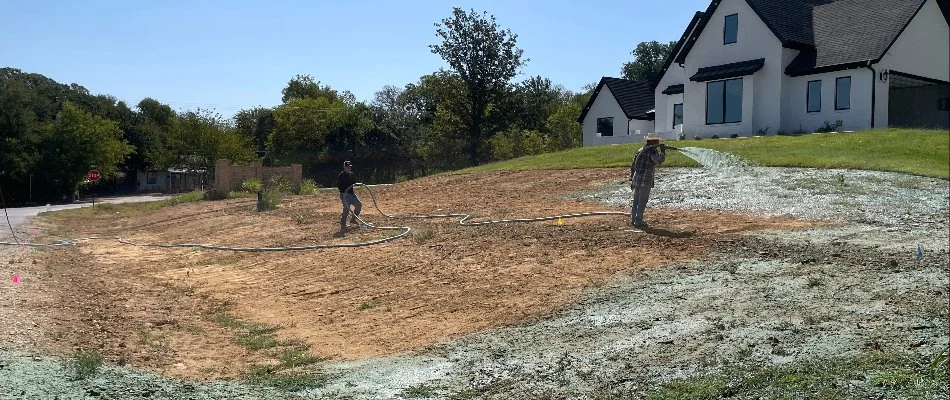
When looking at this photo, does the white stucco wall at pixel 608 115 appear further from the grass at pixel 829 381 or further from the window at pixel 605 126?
the grass at pixel 829 381

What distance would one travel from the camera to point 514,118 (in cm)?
4475

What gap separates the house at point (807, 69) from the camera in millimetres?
2049

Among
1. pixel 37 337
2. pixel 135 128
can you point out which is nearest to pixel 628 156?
pixel 37 337

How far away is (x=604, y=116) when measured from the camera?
4078 centimetres

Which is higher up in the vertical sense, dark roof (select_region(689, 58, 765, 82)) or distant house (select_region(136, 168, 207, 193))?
dark roof (select_region(689, 58, 765, 82))

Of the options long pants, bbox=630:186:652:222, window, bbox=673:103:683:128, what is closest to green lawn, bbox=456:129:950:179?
long pants, bbox=630:186:652:222

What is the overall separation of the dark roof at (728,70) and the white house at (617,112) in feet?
29.8

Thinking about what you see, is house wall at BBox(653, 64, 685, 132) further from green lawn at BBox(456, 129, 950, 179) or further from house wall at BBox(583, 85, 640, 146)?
green lawn at BBox(456, 129, 950, 179)

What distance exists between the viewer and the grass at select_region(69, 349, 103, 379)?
21.0 ft

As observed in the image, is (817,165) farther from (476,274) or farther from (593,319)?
(593,319)

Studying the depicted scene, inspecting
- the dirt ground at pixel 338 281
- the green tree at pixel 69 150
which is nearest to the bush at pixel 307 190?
the dirt ground at pixel 338 281

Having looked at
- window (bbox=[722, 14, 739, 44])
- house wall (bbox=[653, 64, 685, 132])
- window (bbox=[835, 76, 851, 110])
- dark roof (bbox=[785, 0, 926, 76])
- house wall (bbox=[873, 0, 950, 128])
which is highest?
window (bbox=[722, 14, 739, 44])

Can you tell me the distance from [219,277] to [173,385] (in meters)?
6.83

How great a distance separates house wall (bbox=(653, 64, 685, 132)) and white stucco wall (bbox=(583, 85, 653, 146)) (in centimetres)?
251
